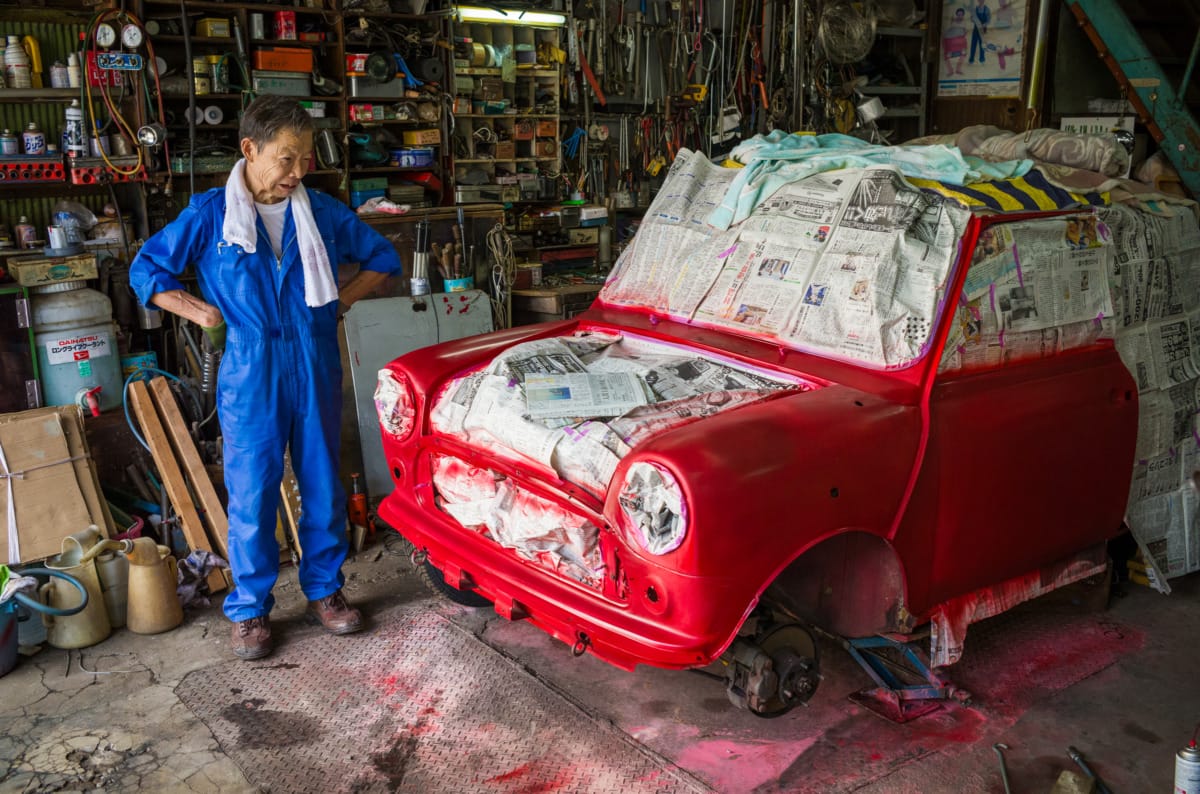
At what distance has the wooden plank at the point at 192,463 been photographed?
406cm

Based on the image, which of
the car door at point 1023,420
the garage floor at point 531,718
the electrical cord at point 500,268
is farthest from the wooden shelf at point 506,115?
the car door at point 1023,420

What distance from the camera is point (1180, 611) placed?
12.0 feet

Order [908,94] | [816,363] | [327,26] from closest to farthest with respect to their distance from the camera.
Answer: [816,363], [327,26], [908,94]

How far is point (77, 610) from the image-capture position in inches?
132

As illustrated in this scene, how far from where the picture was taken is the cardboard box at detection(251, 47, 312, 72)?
5.52 m

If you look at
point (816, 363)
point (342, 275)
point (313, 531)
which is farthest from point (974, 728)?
point (342, 275)

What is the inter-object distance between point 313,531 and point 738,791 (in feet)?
5.67

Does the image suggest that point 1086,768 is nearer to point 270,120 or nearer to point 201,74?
point 270,120

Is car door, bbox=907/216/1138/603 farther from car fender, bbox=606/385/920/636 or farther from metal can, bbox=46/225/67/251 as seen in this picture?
metal can, bbox=46/225/67/251

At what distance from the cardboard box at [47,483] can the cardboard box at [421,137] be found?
2852 millimetres

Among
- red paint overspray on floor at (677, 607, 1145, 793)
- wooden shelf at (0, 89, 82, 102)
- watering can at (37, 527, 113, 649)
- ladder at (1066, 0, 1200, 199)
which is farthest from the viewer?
ladder at (1066, 0, 1200, 199)

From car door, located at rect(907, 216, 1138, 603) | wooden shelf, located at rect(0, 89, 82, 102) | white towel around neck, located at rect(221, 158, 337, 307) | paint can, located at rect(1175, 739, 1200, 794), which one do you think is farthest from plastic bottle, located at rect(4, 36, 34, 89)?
paint can, located at rect(1175, 739, 1200, 794)

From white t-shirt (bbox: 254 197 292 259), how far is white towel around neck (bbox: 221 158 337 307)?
0.11 feet

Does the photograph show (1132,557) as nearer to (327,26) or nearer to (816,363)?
(816,363)
